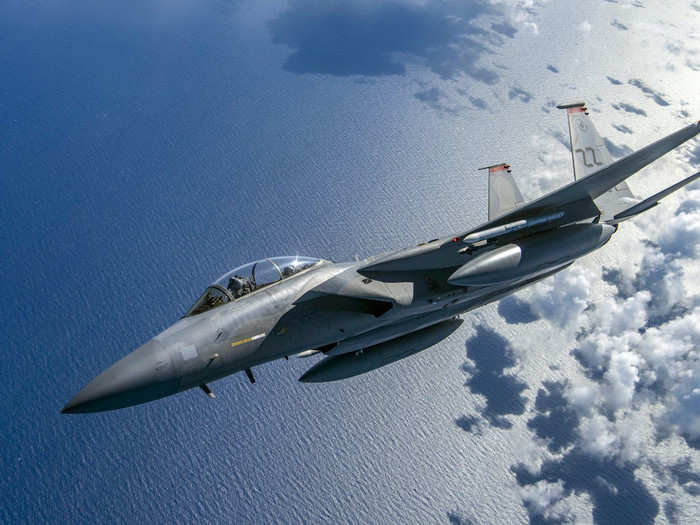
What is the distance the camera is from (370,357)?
1511 centimetres

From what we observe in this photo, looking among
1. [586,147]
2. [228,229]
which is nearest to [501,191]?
[586,147]

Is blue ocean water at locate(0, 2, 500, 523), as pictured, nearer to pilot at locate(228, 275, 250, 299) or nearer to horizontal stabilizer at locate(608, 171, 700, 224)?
horizontal stabilizer at locate(608, 171, 700, 224)

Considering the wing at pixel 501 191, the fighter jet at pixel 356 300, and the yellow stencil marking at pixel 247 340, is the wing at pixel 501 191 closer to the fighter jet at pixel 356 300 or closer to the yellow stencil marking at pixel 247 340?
the fighter jet at pixel 356 300

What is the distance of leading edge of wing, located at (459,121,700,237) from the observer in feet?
44.0

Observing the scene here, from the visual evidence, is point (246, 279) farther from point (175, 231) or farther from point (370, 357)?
point (175, 231)

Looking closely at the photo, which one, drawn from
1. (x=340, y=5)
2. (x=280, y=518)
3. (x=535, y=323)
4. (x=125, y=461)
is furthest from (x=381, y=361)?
(x=340, y=5)

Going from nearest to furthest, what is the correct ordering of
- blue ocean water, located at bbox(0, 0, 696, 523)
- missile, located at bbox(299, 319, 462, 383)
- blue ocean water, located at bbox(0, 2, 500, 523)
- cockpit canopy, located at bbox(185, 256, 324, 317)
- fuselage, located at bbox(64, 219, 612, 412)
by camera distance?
fuselage, located at bbox(64, 219, 612, 412)
cockpit canopy, located at bbox(185, 256, 324, 317)
missile, located at bbox(299, 319, 462, 383)
blue ocean water, located at bbox(0, 2, 500, 523)
blue ocean water, located at bbox(0, 0, 696, 523)

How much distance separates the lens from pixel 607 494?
165 feet

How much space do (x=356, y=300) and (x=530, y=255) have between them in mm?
5788

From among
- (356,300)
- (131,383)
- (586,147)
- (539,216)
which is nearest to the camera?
(131,383)

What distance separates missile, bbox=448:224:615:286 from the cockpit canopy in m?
4.78

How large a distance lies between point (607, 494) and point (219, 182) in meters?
61.0

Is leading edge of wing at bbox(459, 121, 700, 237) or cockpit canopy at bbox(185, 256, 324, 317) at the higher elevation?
cockpit canopy at bbox(185, 256, 324, 317)

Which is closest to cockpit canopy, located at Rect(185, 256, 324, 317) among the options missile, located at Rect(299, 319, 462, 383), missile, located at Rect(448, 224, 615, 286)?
missile, located at Rect(299, 319, 462, 383)
